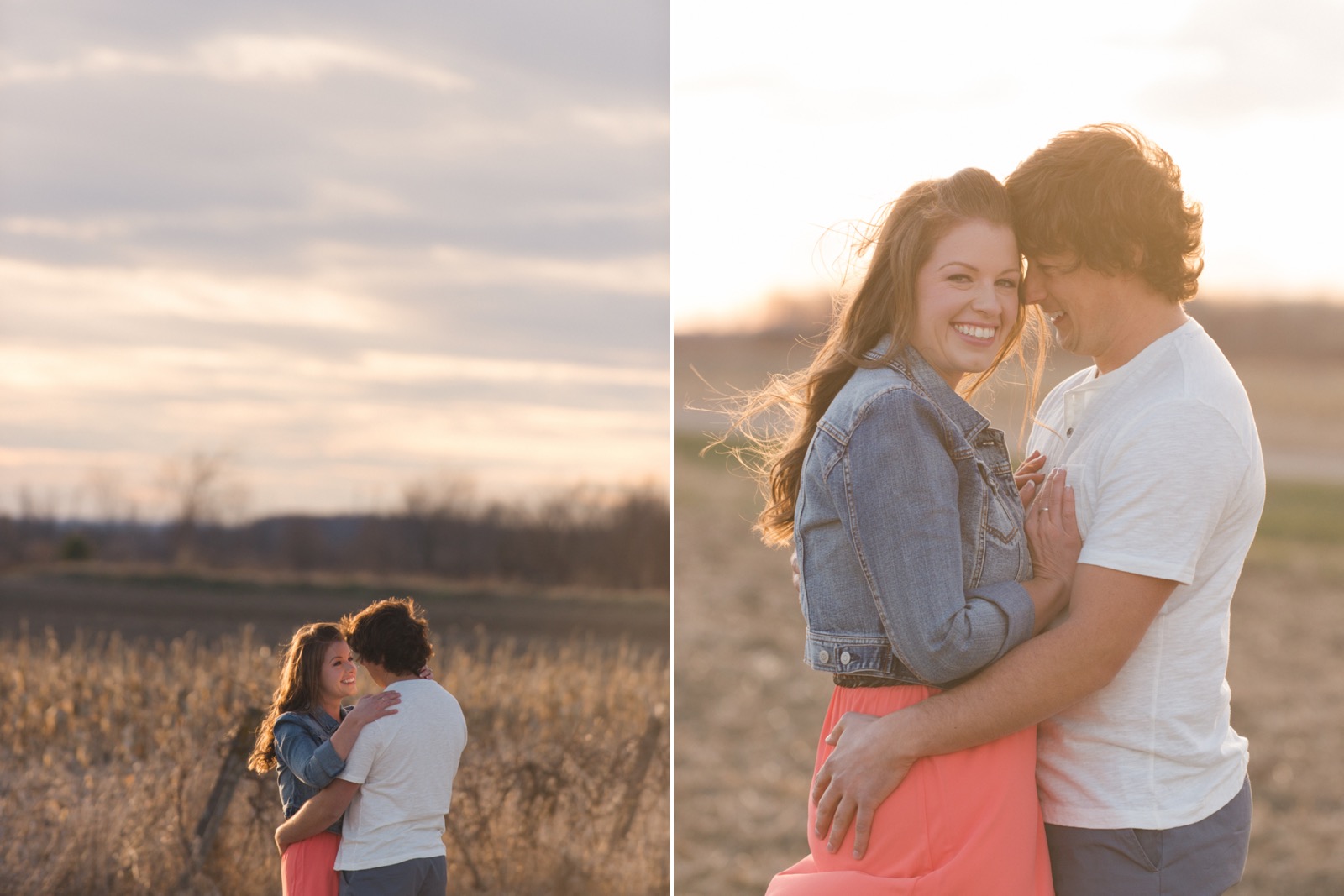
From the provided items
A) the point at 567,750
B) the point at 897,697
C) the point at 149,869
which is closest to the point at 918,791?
the point at 897,697

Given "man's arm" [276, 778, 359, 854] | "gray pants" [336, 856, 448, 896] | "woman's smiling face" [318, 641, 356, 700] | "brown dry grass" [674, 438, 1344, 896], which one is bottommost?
"brown dry grass" [674, 438, 1344, 896]

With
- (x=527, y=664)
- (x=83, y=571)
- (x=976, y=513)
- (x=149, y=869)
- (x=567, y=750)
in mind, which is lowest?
(x=149, y=869)

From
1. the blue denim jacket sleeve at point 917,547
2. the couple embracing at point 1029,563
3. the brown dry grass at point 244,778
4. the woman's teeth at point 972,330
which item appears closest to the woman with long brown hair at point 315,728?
the couple embracing at point 1029,563

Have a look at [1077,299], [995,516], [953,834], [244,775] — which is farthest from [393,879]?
[244,775]

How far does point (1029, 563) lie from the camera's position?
192 centimetres

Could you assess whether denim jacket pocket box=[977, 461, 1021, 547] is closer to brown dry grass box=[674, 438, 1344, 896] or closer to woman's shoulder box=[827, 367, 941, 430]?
woman's shoulder box=[827, 367, 941, 430]

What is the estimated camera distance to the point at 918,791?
1878 mm

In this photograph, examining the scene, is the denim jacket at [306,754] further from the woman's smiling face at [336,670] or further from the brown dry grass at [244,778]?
the brown dry grass at [244,778]

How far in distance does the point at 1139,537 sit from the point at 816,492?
19.4 inches

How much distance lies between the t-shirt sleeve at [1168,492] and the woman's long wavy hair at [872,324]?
322mm

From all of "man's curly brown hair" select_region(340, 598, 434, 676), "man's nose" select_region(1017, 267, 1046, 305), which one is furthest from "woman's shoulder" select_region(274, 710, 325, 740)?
"man's nose" select_region(1017, 267, 1046, 305)

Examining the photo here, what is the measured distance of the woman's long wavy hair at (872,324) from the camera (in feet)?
6.44

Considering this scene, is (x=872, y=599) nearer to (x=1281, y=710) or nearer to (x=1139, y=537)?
(x=1139, y=537)

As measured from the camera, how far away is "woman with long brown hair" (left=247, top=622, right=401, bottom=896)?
194cm
